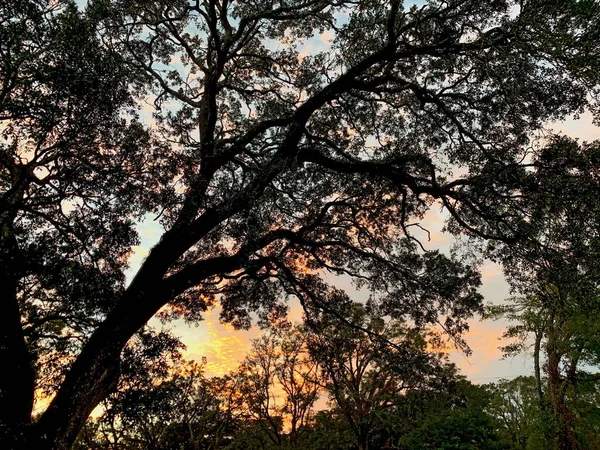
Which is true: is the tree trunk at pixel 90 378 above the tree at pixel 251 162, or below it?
below

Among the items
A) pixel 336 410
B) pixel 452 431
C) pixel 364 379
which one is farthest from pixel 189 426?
pixel 452 431

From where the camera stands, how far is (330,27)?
10914 millimetres

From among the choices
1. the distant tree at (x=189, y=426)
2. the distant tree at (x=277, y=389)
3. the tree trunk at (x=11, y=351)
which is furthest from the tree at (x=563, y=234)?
the distant tree at (x=277, y=389)

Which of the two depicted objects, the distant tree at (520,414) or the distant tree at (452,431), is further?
the distant tree at (452,431)

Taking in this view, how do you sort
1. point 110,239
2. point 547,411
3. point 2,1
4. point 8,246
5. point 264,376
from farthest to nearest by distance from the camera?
point 264,376
point 547,411
point 110,239
point 8,246
point 2,1

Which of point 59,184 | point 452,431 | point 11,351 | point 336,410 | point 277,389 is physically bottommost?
point 452,431

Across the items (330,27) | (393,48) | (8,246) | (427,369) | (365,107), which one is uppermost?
(330,27)

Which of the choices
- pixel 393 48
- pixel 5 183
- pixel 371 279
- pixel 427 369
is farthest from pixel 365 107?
pixel 5 183

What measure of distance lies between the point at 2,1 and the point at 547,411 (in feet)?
78.8

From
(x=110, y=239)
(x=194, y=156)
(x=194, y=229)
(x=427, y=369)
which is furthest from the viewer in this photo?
(x=427, y=369)

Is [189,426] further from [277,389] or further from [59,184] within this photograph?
[59,184]

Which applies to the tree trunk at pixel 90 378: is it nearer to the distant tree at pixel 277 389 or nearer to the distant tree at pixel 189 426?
the distant tree at pixel 189 426

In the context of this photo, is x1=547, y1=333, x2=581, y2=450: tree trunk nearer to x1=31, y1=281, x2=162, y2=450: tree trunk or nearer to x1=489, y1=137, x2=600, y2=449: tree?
x1=489, y1=137, x2=600, y2=449: tree

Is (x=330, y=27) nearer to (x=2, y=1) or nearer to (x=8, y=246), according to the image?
(x=2, y=1)
